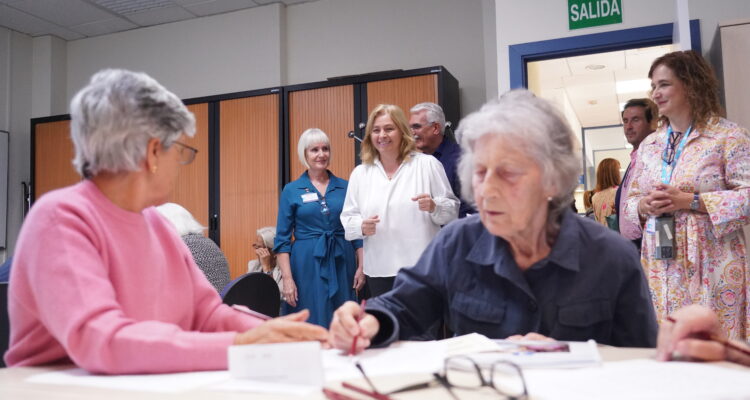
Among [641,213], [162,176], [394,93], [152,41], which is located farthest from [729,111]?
[152,41]

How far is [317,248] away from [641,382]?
8.37ft

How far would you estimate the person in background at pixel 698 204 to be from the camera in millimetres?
2324

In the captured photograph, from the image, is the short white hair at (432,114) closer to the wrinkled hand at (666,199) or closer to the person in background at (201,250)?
the wrinkled hand at (666,199)

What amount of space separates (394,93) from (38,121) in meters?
3.59

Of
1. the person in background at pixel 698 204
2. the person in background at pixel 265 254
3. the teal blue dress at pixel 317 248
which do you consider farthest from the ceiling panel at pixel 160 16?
the person in background at pixel 698 204

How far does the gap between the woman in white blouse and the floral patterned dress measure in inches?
37.5

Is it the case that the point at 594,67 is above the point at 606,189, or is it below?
above

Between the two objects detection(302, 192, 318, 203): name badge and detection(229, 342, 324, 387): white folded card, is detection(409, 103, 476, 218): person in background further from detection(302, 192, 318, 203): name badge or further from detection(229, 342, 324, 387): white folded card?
detection(229, 342, 324, 387): white folded card

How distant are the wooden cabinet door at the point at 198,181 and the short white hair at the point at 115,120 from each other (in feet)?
13.4

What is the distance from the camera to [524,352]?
43.0 inches

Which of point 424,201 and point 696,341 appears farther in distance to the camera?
point 424,201

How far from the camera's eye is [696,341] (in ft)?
3.38

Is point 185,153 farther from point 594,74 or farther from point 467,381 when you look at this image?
point 594,74

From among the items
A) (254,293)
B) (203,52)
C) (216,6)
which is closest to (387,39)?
(216,6)
